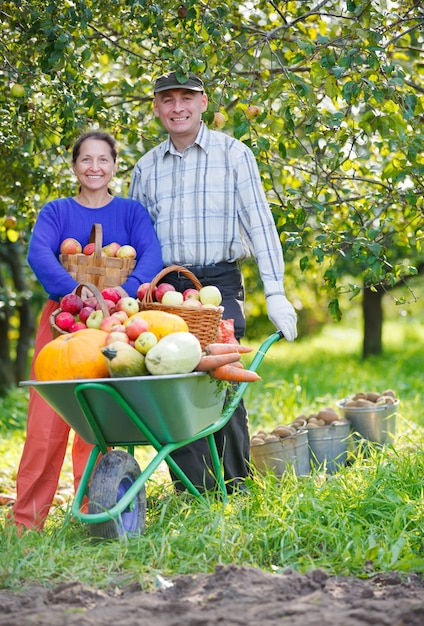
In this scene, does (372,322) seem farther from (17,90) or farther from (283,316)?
(17,90)

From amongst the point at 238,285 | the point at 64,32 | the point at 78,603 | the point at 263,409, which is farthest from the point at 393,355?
the point at 78,603

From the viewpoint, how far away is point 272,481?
4.00 meters

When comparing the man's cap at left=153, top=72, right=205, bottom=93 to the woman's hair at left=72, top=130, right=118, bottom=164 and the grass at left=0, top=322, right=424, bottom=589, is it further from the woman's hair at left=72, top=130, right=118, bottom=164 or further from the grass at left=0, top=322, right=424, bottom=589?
the grass at left=0, top=322, right=424, bottom=589

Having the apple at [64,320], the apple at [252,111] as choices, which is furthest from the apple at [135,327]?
the apple at [252,111]

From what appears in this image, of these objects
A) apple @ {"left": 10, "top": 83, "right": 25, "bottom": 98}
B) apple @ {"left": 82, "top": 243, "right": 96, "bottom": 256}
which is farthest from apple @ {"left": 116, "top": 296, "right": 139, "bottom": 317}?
apple @ {"left": 10, "top": 83, "right": 25, "bottom": 98}

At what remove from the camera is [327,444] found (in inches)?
181

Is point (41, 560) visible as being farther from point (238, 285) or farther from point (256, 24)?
point (256, 24)

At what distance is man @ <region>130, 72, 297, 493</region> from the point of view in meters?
3.94

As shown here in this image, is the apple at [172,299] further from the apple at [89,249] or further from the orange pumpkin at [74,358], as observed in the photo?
the apple at [89,249]

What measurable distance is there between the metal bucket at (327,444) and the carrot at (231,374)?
1341 mm

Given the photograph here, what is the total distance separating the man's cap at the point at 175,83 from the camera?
385 centimetres

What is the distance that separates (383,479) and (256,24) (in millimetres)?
2939

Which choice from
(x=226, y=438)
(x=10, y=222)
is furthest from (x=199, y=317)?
(x=10, y=222)

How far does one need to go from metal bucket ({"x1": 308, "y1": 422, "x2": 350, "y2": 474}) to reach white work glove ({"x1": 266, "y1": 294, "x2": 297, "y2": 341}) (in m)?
0.97
